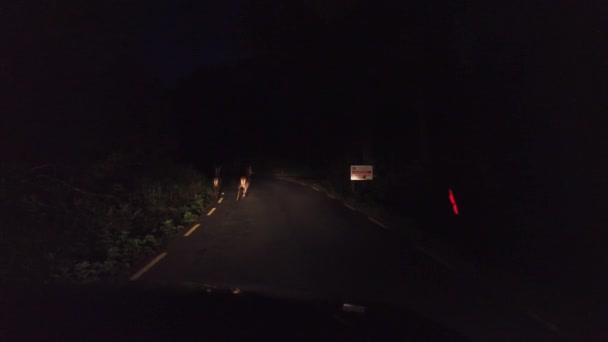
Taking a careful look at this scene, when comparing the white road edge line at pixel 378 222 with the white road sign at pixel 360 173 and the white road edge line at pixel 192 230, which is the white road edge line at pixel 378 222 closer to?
the white road edge line at pixel 192 230

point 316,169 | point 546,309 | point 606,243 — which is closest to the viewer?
point 546,309

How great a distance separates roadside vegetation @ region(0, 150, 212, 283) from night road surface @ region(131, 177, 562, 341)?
0.97m

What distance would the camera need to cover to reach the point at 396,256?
45.3 ft

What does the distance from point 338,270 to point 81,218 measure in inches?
239

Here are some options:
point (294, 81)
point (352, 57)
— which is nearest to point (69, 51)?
point (352, 57)

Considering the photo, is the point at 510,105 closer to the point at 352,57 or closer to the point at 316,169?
the point at 352,57

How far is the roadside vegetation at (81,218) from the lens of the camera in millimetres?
11289

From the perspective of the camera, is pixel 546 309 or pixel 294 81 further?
pixel 294 81

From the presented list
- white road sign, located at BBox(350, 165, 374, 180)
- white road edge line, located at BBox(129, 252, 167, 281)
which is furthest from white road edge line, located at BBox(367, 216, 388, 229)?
white road edge line, located at BBox(129, 252, 167, 281)

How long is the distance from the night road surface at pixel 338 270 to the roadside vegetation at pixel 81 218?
0.97 metres

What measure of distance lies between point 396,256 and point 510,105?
8.16 meters

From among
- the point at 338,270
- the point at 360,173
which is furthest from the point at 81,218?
the point at 360,173

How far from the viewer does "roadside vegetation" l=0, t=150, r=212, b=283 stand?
11.3 meters

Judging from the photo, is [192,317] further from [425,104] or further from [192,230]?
[425,104]
